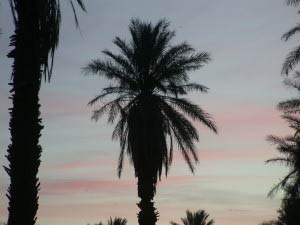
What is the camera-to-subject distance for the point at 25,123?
351 inches

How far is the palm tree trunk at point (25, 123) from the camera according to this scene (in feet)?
28.3

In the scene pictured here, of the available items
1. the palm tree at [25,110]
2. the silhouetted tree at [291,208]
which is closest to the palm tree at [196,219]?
the silhouetted tree at [291,208]

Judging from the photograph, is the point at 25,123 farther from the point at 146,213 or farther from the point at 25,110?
the point at 146,213

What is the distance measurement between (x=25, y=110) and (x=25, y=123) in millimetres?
245

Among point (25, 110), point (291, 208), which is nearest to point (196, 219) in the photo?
point (291, 208)

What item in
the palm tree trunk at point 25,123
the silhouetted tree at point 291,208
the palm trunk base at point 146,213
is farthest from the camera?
the silhouetted tree at point 291,208

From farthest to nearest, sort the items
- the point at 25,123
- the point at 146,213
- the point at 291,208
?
the point at 291,208 → the point at 146,213 → the point at 25,123

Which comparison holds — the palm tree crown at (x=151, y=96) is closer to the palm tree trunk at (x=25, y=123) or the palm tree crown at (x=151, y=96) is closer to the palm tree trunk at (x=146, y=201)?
the palm tree trunk at (x=146, y=201)

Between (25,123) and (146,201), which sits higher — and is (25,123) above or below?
below

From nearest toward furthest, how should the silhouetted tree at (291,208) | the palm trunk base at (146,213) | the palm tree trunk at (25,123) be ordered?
1. the palm tree trunk at (25,123)
2. the palm trunk base at (146,213)
3. the silhouetted tree at (291,208)

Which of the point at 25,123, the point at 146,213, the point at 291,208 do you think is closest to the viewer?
the point at 25,123

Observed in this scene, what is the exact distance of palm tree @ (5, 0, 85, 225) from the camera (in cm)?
865

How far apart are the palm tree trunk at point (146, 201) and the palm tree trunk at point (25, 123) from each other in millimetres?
16093

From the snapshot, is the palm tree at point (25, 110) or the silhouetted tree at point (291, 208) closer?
the palm tree at point (25, 110)
